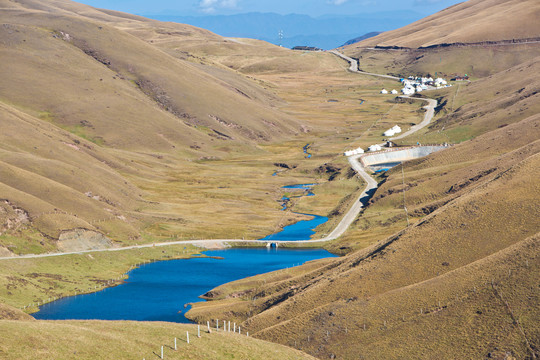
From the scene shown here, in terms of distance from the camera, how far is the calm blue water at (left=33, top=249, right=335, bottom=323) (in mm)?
112562

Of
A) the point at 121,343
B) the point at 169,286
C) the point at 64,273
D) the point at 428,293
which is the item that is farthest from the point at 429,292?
the point at 64,273

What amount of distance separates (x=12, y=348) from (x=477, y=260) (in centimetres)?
5652

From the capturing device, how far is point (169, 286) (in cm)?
13288

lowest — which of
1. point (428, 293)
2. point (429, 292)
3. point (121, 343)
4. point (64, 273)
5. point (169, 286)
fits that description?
point (121, 343)

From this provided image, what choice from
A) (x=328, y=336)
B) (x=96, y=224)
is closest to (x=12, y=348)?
(x=328, y=336)

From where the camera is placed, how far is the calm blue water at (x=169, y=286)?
369ft

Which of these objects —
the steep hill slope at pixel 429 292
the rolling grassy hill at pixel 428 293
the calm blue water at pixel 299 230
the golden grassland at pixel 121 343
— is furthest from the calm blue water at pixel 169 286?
the golden grassland at pixel 121 343

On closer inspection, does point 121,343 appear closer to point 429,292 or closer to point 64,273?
point 429,292

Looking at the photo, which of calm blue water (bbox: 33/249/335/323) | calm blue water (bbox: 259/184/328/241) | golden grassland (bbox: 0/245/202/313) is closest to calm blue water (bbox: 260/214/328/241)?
calm blue water (bbox: 259/184/328/241)

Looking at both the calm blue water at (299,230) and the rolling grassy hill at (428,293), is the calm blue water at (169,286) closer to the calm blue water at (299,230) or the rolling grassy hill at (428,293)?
the rolling grassy hill at (428,293)

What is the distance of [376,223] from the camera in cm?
17175

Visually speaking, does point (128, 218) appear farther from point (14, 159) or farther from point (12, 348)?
point (12, 348)

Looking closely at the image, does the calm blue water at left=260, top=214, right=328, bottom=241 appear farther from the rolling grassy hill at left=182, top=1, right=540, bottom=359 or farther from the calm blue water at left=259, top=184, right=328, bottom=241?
the rolling grassy hill at left=182, top=1, right=540, bottom=359

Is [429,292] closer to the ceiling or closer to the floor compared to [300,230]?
closer to the floor
